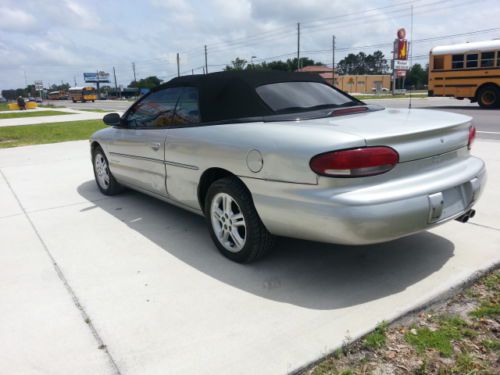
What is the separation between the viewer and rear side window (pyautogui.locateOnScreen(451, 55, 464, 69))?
17.3 meters

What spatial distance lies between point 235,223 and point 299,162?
0.85 meters

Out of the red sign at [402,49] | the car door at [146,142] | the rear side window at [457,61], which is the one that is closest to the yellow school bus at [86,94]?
the red sign at [402,49]

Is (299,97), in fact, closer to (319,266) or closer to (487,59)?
(319,266)

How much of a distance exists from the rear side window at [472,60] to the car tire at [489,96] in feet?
3.21

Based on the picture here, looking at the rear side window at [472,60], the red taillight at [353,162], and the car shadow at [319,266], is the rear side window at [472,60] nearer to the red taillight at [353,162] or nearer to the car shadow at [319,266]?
the car shadow at [319,266]

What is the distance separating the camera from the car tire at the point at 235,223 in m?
3.10

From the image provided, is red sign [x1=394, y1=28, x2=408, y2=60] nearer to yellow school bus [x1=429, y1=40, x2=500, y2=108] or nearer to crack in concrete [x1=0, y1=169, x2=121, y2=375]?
yellow school bus [x1=429, y1=40, x2=500, y2=108]

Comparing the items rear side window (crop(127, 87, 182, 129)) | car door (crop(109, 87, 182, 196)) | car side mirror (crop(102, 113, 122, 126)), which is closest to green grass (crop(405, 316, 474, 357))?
car door (crop(109, 87, 182, 196))

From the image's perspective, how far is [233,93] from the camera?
137 inches

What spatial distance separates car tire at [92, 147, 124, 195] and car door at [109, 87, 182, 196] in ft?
1.21

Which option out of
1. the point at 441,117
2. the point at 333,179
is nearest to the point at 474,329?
the point at 333,179

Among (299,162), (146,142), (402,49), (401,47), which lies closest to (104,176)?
(146,142)

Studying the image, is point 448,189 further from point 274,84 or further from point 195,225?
point 195,225

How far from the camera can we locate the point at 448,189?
9.34 ft
